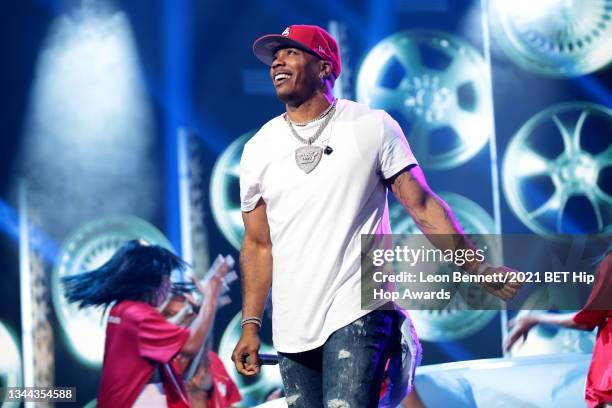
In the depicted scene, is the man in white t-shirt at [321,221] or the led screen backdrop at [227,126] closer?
the man in white t-shirt at [321,221]

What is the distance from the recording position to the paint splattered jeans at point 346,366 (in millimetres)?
1936

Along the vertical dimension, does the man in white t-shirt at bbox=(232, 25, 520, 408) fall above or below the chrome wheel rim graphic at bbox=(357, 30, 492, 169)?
below

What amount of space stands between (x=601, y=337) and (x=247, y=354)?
2.05m

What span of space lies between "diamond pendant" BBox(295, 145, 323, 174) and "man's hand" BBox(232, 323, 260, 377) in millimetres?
476

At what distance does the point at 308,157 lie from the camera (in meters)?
2.12

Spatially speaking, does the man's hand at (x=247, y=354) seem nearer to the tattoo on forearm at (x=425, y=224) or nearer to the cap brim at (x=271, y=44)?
the tattoo on forearm at (x=425, y=224)

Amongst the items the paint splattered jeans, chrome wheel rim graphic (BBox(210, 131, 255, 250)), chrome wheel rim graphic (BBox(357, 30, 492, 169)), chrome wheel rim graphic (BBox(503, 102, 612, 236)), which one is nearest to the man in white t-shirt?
the paint splattered jeans

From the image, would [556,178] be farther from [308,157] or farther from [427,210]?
[308,157]

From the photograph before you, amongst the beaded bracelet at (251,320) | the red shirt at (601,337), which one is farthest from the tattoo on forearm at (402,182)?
the red shirt at (601,337)

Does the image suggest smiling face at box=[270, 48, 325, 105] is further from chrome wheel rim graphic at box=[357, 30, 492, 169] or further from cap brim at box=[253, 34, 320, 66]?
chrome wheel rim graphic at box=[357, 30, 492, 169]

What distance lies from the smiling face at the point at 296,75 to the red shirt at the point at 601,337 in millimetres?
1702

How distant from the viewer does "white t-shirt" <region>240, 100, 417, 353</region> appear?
201 centimetres

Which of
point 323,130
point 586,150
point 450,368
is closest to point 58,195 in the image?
point 450,368

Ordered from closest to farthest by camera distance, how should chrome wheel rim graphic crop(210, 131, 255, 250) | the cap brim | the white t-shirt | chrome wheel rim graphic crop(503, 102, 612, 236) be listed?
1. the white t-shirt
2. the cap brim
3. chrome wheel rim graphic crop(210, 131, 255, 250)
4. chrome wheel rim graphic crop(503, 102, 612, 236)
